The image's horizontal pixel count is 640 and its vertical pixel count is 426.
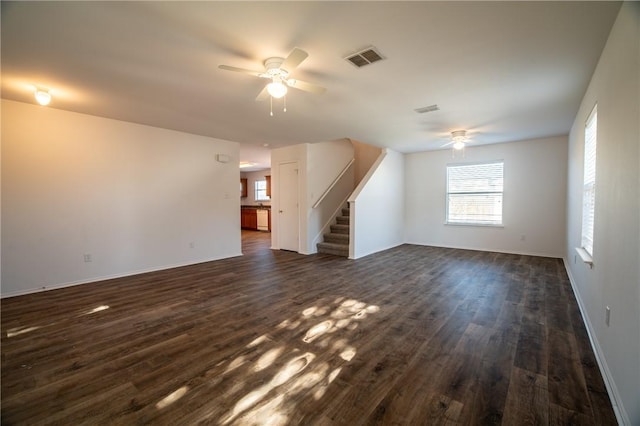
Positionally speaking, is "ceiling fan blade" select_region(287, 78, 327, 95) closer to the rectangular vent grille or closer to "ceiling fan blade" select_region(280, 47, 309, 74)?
"ceiling fan blade" select_region(280, 47, 309, 74)

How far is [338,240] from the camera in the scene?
662 centimetres

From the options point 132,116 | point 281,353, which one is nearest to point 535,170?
point 281,353

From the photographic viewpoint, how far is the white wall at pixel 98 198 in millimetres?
3691

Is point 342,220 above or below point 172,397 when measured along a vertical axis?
above

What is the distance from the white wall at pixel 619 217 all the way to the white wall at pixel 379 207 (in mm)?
3802

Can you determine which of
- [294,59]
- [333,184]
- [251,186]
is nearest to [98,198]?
[294,59]

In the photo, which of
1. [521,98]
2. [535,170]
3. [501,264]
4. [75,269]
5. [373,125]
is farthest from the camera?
[535,170]

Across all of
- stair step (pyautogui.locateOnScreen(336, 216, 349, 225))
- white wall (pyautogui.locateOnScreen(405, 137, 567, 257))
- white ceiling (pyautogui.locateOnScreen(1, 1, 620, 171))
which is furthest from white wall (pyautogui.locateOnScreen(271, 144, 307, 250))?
white wall (pyautogui.locateOnScreen(405, 137, 567, 257))

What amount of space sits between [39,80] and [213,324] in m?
3.15

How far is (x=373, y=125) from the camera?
475cm

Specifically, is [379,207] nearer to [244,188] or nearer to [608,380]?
[608,380]

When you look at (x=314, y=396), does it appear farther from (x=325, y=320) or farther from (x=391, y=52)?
(x=391, y=52)

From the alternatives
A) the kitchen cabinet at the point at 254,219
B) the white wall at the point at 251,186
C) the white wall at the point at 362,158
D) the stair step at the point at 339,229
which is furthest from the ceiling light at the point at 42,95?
the white wall at the point at 251,186

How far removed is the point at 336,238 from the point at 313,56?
4.66 m
